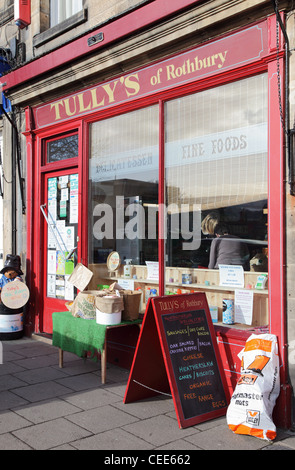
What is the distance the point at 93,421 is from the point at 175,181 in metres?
2.75

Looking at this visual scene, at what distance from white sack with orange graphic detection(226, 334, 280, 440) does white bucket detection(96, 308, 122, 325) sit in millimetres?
1557

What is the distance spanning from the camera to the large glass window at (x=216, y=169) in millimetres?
4734

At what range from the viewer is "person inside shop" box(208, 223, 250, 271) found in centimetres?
498

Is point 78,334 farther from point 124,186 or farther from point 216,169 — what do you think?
point 216,169

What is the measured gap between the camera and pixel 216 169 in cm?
514

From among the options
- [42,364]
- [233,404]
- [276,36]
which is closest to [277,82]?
[276,36]

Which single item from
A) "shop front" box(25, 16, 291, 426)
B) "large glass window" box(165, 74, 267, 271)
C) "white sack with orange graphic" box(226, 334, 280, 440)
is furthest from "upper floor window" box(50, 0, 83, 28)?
"white sack with orange graphic" box(226, 334, 280, 440)

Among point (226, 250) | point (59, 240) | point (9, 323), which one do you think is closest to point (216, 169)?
point (226, 250)

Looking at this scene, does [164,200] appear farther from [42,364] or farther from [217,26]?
[42,364]

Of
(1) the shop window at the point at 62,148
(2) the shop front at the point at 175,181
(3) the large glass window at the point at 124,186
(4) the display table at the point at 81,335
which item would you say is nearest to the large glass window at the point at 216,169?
(2) the shop front at the point at 175,181

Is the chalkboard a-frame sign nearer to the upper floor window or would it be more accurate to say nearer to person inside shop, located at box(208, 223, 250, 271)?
person inside shop, located at box(208, 223, 250, 271)

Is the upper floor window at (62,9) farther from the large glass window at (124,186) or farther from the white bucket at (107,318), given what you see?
the white bucket at (107,318)

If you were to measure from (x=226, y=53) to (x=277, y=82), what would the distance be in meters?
0.76
